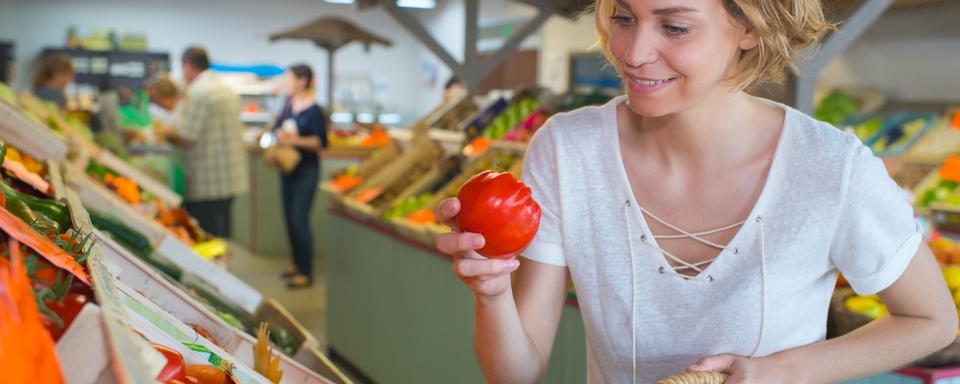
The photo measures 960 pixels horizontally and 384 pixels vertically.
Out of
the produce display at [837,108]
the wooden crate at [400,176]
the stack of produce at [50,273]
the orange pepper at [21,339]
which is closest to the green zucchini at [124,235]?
the stack of produce at [50,273]

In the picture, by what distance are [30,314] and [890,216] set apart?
4.23ft

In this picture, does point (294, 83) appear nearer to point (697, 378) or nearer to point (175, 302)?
point (175, 302)

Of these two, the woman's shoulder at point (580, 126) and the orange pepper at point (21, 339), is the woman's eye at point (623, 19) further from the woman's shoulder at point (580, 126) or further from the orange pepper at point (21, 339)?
the orange pepper at point (21, 339)

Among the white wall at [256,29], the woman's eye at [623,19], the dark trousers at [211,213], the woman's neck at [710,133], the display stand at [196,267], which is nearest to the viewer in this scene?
the woman's eye at [623,19]

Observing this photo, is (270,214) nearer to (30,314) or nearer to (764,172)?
(764,172)

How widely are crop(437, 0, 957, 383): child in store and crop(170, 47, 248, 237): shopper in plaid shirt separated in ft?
17.1

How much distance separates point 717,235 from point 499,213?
46 cm

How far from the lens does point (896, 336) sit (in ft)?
5.34

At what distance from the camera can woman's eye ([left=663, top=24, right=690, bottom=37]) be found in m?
1.44

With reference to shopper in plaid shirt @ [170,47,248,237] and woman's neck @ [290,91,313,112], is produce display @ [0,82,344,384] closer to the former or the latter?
shopper in plaid shirt @ [170,47,248,237]

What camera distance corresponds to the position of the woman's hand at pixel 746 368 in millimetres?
1444

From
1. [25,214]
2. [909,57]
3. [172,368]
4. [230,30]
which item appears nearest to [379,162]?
[909,57]

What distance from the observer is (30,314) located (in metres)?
0.76

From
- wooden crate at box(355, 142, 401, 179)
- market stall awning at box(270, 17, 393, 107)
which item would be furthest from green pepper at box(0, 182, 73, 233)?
market stall awning at box(270, 17, 393, 107)
